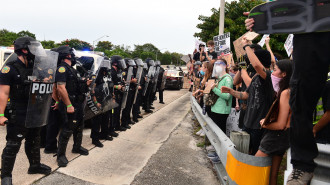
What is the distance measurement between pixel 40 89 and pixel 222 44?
5440mm

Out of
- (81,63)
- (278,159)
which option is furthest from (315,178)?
(81,63)

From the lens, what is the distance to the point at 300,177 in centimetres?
149

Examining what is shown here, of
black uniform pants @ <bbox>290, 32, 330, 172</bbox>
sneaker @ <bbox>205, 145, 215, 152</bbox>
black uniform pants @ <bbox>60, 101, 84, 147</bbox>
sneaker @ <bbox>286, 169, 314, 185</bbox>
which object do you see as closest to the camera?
black uniform pants @ <bbox>290, 32, 330, 172</bbox>

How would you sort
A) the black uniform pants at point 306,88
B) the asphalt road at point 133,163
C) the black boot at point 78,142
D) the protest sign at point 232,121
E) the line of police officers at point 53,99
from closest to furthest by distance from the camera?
1. the black uniform pants at point 306,88
2. the line of police officers at point 53,99
3. the asphalt road at point 133,163
4. the protest sign at point 232,121
5. the black boot at point 78,142

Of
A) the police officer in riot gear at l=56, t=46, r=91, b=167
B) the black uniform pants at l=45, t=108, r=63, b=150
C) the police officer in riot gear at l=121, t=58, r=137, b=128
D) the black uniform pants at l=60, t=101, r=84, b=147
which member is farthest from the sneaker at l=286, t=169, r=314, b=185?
the police officer in riot gear at l=121, t=58, r=137, b=128

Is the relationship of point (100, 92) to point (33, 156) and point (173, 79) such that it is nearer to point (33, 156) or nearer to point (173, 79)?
point (33, 156)

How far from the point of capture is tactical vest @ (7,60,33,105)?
11.0ft

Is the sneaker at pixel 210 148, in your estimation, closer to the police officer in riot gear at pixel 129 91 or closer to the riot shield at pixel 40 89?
the police officer in riot gear at pixel 129 91

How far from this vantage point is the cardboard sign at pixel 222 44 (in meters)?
7.22

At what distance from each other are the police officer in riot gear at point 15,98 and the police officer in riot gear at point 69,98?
0.78 m

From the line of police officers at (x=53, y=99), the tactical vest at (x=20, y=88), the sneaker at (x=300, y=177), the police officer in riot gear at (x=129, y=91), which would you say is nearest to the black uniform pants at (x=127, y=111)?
the police officer in riot gear at (x=129, y=91)

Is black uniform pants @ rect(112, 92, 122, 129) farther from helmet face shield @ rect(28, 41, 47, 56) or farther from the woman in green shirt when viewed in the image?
helmet face shield @ rect(28, 41, 47, 56)

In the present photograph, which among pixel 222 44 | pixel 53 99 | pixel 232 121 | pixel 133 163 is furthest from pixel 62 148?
pixel 222 44

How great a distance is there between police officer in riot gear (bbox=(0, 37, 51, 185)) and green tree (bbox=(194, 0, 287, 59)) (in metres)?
10.8
